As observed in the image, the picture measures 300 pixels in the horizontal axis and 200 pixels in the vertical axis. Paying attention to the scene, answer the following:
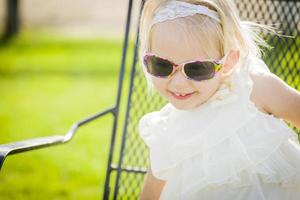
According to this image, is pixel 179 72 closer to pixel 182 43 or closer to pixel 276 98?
pixel 182 43

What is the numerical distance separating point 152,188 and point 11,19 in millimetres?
8275

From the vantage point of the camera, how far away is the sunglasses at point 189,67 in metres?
1.85

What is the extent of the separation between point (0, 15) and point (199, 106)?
9289 millimetres

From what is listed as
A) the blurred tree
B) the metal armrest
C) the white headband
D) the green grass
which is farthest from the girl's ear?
the blurred tree

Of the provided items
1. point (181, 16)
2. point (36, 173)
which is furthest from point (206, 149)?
point (36, 173)

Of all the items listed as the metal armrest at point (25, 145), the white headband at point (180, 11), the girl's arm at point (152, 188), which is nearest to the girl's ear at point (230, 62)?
the white headband at point (180, 11)

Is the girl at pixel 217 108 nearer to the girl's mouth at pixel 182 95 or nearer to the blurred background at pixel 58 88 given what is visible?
the girl's mouth at pixel 182 95

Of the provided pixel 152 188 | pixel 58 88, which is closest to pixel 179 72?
pixel 152 188

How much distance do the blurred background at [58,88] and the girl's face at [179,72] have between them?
6.39ft

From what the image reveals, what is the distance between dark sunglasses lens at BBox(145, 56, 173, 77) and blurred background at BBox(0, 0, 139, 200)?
1.98m

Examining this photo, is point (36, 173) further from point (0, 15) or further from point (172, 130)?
point (0, 15)

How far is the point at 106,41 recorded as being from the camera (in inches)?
362

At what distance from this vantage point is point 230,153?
6.27 ft

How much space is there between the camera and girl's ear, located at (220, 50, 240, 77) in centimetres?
192
